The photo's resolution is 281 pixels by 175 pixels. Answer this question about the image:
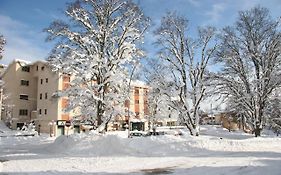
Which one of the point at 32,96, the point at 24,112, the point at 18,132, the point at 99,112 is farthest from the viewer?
the point at 32,96

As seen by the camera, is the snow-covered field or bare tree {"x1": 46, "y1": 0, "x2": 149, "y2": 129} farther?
bare tree {"x1": 46, "y1": 0, "x2": 149, "y2": 129}

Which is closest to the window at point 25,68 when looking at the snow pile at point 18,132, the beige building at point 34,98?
the beige building at point 34,98

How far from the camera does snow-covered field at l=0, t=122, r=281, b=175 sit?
47.4 feet

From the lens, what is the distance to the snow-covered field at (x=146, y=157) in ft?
47.4

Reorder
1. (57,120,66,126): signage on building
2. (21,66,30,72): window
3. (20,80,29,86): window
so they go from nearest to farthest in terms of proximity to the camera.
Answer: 1. (57,120,66,126): signage on building
2. (20,80,29,86): window
3. (21,66,30,72): window

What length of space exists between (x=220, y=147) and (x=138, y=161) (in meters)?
7.52

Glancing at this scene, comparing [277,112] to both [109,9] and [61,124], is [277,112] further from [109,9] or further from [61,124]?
[61,124]

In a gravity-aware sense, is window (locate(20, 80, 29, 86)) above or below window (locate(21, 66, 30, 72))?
below

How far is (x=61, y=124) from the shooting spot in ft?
175

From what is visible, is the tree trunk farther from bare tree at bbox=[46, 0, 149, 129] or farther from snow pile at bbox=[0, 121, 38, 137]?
snow pile at bbox=[0, 121, 38, 137]

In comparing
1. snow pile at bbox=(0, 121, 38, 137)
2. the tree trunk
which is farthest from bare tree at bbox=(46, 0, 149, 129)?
snow pile at bbox=(0, 121, 38, 137)

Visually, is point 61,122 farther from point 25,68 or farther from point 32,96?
point 25,68

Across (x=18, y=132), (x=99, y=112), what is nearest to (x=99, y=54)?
Result: (x=99, y=112)

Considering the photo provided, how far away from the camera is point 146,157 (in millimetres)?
19453
